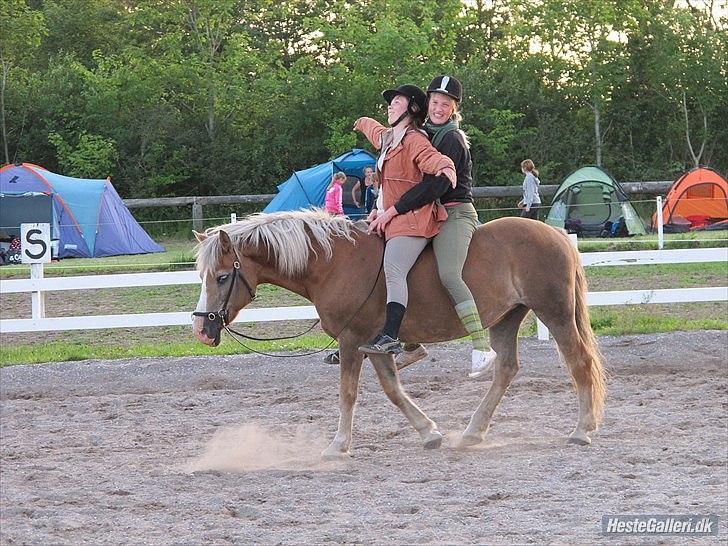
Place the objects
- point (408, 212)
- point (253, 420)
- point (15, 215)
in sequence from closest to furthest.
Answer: point (408, 212), point (253, 420), point (15, 215)

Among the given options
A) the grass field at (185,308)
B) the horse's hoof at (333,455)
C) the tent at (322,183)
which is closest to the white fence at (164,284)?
the grass field at (185,308)

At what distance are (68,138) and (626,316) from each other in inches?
867

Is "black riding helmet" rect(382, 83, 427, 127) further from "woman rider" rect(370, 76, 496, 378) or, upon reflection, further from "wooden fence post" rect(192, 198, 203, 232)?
"wooden fence post" rect(192, 198, 203, 232)

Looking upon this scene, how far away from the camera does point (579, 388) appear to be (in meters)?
7.21

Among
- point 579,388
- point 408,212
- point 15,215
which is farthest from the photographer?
point 15,215

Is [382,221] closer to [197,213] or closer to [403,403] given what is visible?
[403,403]

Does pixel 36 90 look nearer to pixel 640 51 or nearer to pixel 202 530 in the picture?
pixel 640 51

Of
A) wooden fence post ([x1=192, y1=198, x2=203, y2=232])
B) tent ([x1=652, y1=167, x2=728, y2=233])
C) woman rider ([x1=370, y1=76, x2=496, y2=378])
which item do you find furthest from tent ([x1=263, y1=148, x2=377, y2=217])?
woman rider ([x1=370, y1=76, x2=496, y2=378])

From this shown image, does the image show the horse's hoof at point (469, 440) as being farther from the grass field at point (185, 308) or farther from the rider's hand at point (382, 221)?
the grass field at point (185, 308)

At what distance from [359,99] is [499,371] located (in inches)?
941

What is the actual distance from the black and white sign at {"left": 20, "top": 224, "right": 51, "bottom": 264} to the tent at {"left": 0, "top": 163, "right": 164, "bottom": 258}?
9170 millimetres

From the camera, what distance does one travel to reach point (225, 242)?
6.68 m

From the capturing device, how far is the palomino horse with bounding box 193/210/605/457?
6742 mm

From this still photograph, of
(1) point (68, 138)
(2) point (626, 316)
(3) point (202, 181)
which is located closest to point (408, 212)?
(2) point (626, 316)
